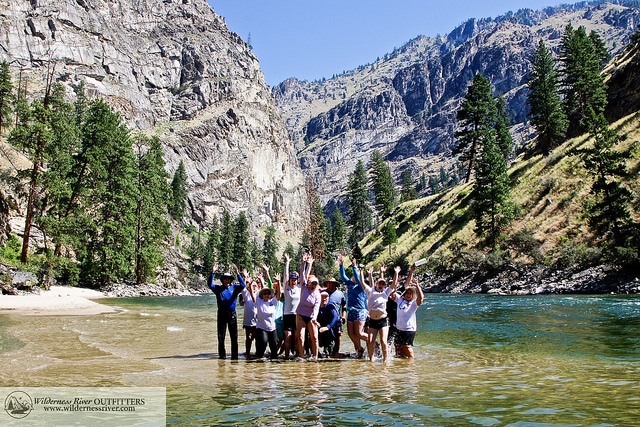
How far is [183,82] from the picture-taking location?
164 metres

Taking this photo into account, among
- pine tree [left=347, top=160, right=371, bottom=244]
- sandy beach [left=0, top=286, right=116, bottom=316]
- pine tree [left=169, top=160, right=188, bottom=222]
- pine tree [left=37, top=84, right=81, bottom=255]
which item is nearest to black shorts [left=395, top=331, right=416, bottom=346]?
sandy beach [left=0, top=286, right=116, bottom=316]

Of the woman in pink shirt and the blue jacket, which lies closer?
the woman in pink shirt

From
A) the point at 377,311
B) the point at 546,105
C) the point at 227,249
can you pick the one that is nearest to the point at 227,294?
the point at 377,311

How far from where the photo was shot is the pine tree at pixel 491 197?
4925cm

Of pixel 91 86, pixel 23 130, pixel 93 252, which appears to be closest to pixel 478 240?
pixel 93 252

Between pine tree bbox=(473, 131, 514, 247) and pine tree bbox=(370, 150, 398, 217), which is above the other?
pine tree bbox=(370, 150, 398, 217)

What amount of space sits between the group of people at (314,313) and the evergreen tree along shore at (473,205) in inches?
693

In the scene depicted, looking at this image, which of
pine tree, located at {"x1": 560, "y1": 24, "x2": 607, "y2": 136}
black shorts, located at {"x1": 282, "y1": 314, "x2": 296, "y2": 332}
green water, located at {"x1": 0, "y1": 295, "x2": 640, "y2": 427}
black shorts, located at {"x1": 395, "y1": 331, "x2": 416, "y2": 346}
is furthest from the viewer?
pine tree, located at {"x1": 560, "y1": 24, "x2": 607, "y2": 136}

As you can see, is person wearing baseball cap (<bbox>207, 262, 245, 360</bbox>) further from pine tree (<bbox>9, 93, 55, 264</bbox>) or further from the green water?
pine tree (<bbox>9, 93, 55, 264</bbox>)

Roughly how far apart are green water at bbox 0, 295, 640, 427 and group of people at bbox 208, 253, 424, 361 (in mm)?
707

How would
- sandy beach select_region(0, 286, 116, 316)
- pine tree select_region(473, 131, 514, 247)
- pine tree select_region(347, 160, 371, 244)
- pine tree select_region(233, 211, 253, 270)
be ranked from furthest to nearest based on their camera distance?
pine tree select_region(233, 211, 253, 270) < pine tree select_region(347, 160, 371, 244) < pine tree select_region(473, 131, 514, 247) < sandy beach select_region(0, 286, 116, 316)

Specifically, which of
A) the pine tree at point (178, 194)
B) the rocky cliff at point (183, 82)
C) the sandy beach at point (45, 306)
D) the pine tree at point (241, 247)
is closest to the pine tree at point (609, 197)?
the sandy beach at point (45, 306)

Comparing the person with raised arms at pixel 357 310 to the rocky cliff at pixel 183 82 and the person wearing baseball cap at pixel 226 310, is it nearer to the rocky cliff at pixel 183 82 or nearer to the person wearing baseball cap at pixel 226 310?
the person wearing baseball cap at pixel 226 310

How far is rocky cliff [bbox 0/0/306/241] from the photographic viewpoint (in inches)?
4956
